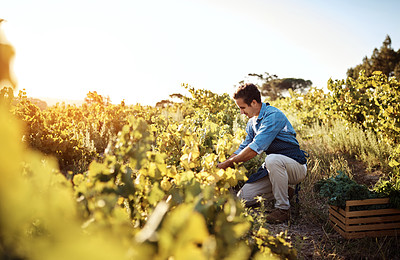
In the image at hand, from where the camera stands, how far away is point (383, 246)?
2230 millimetres

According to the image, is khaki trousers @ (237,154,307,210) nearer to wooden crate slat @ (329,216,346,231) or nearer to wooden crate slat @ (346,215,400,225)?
wooden crate slat @ (329,216,346,231)

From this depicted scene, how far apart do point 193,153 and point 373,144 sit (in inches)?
169

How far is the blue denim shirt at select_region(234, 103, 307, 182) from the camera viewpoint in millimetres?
2814

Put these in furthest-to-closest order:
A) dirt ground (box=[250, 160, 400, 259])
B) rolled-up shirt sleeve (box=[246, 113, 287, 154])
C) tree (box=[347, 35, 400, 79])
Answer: tree (box=[347, 35, 400, 79])
rolled-up shirt sleeve (box=[246, 113, 287, 154])
dirt ground (box=[250, 160, 400, 259])

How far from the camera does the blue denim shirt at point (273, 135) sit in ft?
9.23

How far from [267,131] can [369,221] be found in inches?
47.1

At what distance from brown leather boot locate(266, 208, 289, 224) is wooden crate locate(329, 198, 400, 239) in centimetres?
54

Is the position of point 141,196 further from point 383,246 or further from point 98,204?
point 383,246

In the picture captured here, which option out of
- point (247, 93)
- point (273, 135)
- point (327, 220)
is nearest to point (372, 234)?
point (327, 220)

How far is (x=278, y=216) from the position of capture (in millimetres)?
2781

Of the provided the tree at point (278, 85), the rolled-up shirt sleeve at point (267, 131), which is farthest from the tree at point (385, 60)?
the rolled-up shirt sleeve at point (267, 131)

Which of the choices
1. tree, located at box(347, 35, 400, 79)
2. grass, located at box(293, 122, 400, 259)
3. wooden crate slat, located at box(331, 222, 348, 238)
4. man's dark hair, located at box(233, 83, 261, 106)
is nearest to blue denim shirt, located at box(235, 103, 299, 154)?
Result: man's dark hair, located at box(233, 83, 261, 106)

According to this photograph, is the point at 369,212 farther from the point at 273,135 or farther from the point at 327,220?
the point at 273,135

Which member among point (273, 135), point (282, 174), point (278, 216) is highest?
point (273, 135)
